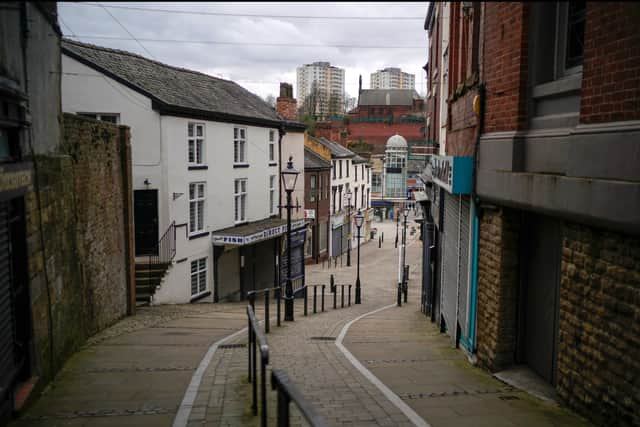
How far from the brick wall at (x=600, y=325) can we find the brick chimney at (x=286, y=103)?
28911mm

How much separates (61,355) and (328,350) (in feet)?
13.9

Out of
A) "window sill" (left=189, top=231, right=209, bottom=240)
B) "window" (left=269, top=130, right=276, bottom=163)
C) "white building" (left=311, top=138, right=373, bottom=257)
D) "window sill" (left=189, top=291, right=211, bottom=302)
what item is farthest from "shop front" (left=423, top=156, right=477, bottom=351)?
"white building" (left=311, top=138, right=373, bottom=257)

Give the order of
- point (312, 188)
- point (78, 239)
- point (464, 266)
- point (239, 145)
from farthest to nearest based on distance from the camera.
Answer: point (312, 188) < point (239, 145) < point (78, 239) < point (464, 266)

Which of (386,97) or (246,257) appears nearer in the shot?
(246,257)

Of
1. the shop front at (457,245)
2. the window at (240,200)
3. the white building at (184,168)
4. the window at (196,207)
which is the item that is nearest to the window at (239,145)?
the white building at (184,168)

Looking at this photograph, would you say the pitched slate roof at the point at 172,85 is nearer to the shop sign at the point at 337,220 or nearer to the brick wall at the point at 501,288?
the brick wall at the point at 501,288

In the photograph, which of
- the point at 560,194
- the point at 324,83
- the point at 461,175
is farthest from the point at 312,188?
the point at 324,83

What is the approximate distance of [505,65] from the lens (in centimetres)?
773

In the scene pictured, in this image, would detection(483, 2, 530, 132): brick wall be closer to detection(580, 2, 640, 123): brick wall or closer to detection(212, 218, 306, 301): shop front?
detection(580, 2, 640, 123): brick wall

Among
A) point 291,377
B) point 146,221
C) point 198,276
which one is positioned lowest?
point 198,276

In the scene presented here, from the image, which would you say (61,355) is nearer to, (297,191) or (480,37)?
(480,37)

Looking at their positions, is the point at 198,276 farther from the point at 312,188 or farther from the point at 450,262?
the point at 312,188

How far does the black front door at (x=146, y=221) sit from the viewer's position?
19.3 metres

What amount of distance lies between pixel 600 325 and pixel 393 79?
144048 millimetres
